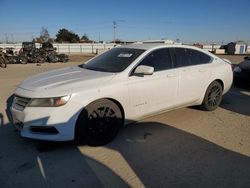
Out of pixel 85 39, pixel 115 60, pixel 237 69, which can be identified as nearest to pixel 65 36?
pixel 85 39

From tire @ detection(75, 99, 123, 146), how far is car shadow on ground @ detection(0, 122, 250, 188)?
0.14 meters

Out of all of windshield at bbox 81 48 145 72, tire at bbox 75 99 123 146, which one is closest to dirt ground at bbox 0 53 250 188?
A: tire at bbox 75 99 123 146

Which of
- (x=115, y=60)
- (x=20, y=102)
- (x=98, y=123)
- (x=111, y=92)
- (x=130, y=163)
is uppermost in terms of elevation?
(x=115, y=60)

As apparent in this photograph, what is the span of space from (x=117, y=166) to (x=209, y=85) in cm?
314

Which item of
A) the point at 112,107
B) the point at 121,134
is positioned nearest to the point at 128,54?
the point at 112,107

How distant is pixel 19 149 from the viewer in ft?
12.3

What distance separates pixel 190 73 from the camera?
16.1ft

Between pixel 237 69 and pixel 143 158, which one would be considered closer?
pixel 143 158

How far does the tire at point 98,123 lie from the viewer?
362 cm

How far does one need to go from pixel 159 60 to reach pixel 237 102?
3.31m

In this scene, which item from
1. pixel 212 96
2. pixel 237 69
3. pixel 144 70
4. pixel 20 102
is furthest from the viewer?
pixel 237 69

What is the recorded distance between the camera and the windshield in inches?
168

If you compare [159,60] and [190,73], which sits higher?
[159,60]

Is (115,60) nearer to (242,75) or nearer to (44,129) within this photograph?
(44,129)
